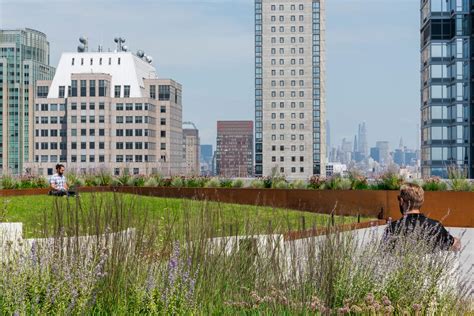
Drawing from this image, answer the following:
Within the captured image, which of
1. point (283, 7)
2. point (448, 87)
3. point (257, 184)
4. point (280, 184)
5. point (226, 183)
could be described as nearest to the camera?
point (280, 184)

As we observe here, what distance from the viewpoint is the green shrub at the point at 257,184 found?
2438 cm

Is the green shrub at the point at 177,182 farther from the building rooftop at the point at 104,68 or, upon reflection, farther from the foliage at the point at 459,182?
the building rooftop at the point at 104,68

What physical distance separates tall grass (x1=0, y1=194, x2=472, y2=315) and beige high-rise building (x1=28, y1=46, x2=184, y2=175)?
496ft

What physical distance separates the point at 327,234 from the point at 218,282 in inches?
40.0

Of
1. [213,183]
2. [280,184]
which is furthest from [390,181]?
[213,183]

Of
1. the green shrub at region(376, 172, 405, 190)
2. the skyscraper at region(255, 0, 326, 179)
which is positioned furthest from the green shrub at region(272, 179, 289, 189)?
the skyscraper at region(255, 0, 326, 179)

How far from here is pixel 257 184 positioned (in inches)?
964

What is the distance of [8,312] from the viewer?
19.2 ft

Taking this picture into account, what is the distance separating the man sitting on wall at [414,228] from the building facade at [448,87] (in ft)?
219

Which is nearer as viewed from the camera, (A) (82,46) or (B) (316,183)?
(B) (316,183)

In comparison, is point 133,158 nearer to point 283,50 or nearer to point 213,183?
point 283,50

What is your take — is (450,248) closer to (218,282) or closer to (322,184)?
(218,282)

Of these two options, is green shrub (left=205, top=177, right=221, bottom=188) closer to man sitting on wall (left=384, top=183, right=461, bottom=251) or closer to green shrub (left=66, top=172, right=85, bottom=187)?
green shrub (left=66, top=172, right=85, bottom=187)

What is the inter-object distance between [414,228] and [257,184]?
56.8ft
